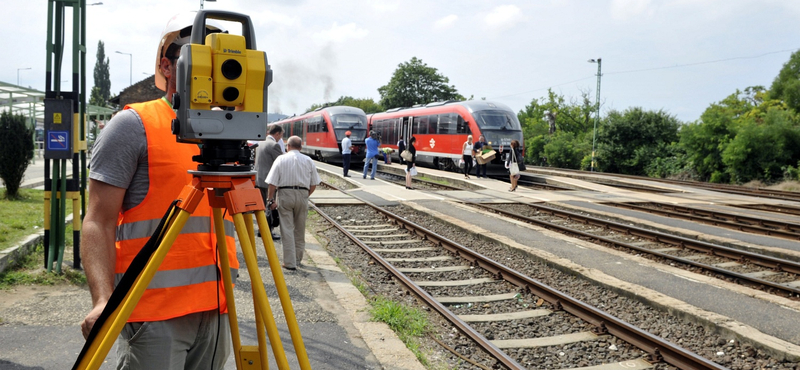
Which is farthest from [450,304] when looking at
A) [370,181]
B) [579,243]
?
[370,181]

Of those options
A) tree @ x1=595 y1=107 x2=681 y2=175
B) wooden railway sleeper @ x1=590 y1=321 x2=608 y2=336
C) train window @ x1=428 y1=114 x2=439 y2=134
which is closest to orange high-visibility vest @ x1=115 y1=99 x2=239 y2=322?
wooden railway sleeper @ x1=590 y1=321 x2=608 y2=336

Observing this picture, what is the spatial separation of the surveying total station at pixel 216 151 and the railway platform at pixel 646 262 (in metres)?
4.52

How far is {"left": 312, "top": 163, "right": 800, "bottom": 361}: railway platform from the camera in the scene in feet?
18.0

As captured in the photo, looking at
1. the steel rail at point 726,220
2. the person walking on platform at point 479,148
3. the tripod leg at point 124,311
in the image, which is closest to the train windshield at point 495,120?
the person walking on platform at point 479,148

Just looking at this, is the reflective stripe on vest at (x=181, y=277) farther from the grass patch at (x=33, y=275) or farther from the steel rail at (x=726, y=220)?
the steel rail at (x=726, y=220)

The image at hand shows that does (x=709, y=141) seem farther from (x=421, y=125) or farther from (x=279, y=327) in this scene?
(x=279, y=327)

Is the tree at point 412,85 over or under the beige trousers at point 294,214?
over

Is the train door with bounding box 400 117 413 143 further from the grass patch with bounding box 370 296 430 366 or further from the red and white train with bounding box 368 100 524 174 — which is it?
the grass patch with bounding box 370 296 430 366

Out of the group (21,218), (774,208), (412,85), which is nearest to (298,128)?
(774,208)

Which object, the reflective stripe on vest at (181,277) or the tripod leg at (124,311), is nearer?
the tripod leg at (124,311)

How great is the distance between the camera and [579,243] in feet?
31.1

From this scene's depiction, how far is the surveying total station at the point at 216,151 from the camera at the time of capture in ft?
5.82

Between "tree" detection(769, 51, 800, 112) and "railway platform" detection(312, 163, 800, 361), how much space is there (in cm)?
2353

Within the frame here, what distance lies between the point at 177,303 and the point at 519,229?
9.22m
